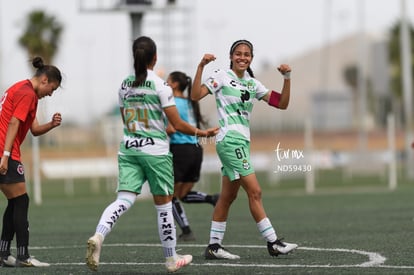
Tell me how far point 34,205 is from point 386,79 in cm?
4166

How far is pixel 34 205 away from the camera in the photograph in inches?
1030

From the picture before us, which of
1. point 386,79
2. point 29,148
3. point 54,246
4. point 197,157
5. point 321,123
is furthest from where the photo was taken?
point 321,123

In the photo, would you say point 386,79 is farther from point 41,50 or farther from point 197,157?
point 197,157

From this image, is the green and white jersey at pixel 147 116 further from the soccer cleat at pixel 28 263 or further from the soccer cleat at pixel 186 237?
the soccer cleat at pixel 186 237

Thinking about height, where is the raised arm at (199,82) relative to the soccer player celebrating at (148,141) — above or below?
above

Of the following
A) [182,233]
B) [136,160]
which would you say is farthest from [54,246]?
[136,160]

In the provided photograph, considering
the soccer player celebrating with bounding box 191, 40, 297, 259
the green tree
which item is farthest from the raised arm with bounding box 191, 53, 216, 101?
the green tree

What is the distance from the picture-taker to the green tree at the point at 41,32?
69125mm

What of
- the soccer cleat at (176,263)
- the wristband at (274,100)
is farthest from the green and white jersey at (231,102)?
the soccer cleat at (176,263)

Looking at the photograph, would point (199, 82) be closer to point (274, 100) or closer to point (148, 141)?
point (274, 100)

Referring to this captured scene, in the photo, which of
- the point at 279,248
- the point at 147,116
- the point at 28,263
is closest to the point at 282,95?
the point at 279,248

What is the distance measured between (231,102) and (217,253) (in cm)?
155

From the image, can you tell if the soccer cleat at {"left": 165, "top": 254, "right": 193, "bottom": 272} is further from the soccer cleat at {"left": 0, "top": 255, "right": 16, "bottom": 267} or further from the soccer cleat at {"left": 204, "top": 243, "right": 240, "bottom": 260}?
the soccer cleat at {"left": 0, "top": 255, "right": 16, "bottom": 267}

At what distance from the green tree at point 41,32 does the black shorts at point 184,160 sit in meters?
55.5
